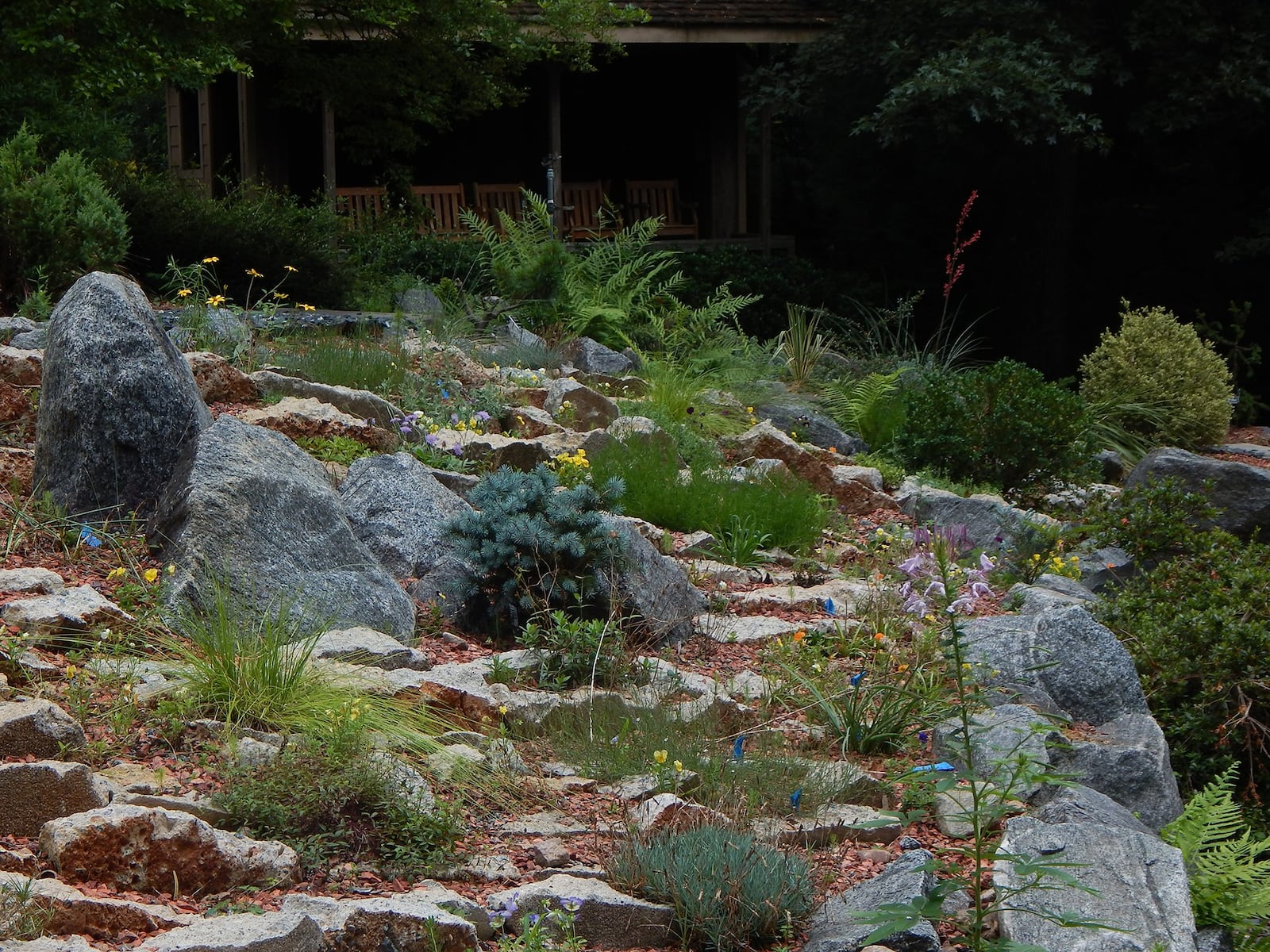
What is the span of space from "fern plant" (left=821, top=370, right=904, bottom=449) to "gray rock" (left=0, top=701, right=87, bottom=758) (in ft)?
20.6

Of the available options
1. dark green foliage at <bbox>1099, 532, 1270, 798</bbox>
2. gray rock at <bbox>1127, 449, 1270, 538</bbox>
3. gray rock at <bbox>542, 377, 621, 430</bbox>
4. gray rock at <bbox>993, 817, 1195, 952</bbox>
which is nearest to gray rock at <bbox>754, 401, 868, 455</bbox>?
gray rock at <bbox>542, 377, 621, 430</bbox>

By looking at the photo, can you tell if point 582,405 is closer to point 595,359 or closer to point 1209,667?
point 595,359

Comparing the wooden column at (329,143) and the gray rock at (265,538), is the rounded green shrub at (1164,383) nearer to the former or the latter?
the gray rock at (265,538)

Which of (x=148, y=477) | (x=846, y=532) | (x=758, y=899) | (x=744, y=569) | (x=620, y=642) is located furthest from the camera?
(x=846, y=532)

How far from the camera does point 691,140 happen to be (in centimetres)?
Result: 1920

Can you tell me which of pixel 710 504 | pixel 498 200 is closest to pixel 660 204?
pixel 498 200

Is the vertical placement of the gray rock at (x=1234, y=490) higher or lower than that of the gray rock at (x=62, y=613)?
lower

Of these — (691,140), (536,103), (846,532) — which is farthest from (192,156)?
(846,532)

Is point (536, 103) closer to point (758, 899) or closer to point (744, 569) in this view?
point (744, 569)

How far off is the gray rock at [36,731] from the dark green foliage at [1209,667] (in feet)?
12.9

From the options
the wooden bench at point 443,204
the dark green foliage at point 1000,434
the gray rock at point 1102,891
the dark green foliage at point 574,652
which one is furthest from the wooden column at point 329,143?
the gray rock at point 1102,891

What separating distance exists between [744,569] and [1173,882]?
291cm

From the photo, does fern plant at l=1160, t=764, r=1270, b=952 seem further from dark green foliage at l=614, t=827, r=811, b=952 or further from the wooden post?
the wooden post

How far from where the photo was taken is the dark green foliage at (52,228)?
335 inches
